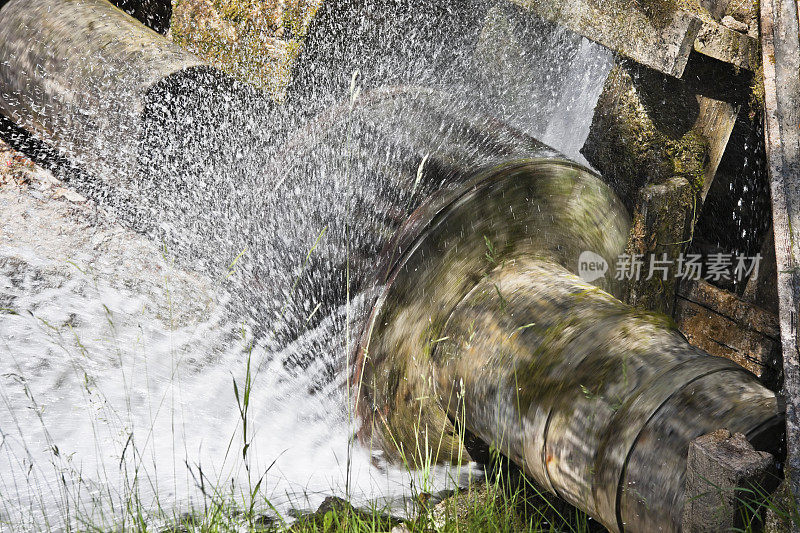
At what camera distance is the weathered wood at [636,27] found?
283 centimetres

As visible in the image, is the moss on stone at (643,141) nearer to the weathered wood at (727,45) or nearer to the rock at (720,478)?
the weathered wood at (727,45)

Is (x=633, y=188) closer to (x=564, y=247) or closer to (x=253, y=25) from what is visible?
(x=564, y=247)

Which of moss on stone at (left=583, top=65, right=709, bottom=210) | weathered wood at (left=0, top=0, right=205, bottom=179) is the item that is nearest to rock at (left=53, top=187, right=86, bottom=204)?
weathered wood at (left=0, top=0, right=205, bottom=179)

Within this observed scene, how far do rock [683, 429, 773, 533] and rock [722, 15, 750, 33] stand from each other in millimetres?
2406

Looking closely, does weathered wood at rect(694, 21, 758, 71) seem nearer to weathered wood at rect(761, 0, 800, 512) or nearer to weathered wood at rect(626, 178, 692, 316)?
weathered wood at rect(761, 0, 800, 512)

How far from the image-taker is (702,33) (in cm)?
296

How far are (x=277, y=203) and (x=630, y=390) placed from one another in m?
1.65

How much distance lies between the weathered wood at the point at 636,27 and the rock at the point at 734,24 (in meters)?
0.50

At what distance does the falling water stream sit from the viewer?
2.46 meters

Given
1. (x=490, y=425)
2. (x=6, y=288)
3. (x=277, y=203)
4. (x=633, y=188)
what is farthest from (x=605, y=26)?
(x=6, y=288)

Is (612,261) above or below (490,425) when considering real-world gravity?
above

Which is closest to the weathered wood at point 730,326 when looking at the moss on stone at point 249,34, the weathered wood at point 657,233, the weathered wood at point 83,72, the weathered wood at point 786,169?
the weathered wood at point 657,233

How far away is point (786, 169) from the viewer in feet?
7.00

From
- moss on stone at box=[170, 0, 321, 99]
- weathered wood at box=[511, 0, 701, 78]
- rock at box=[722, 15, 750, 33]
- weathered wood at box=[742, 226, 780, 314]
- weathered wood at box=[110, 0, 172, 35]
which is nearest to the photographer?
weathered wood at box=[511, 0, 701, 78]
